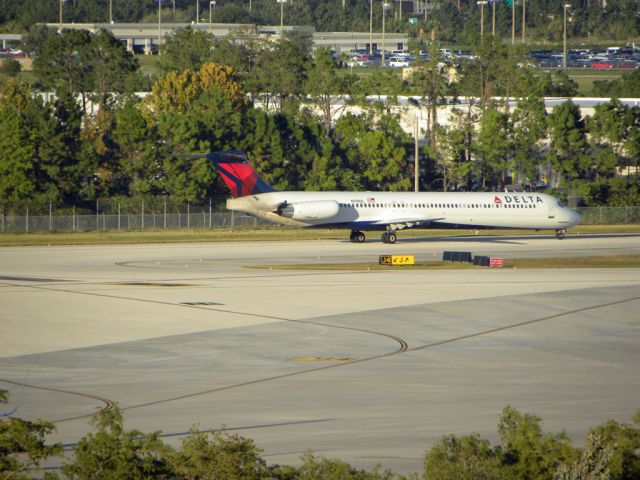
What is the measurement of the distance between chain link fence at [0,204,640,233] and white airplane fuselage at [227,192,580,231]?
422 inches

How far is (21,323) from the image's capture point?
3234 cm

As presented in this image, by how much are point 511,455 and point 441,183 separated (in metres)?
81.9

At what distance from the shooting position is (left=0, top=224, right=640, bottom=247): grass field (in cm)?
6694

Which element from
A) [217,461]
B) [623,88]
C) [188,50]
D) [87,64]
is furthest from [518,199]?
[623,88]

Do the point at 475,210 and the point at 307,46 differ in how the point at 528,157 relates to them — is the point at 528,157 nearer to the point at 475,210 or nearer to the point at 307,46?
the point at 475,210

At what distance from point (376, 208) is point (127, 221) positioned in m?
21.0

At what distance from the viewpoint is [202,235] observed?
71.2 m

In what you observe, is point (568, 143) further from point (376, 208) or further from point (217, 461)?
point (217, 461)

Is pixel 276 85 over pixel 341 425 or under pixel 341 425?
over

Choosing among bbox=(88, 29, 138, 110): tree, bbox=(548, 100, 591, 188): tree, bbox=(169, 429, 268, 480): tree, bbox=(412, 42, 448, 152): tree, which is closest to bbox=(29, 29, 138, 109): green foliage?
bbox=(88, 29, 138, 110): tree

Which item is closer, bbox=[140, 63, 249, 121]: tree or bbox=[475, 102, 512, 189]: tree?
bbox=[475, 102, 512, 189]: tree

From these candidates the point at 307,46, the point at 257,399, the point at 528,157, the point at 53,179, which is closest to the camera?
the point at 257,399

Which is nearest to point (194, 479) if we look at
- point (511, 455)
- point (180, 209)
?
point (511, 455)

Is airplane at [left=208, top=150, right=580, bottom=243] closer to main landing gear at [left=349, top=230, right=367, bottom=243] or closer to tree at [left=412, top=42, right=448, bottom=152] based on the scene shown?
main landing gear at [left=349, top=230, right=367, bottom=243]
